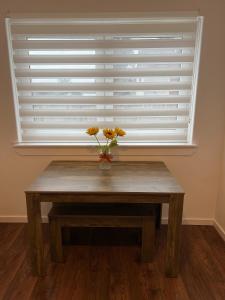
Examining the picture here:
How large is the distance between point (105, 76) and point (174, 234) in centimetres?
145

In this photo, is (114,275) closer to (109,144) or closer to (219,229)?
(109,144)

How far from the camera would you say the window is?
201 centimetres

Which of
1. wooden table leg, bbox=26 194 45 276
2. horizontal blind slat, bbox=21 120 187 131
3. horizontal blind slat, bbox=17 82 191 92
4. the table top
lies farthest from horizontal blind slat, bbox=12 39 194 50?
wooden table leg, bbox=26 194 45 276

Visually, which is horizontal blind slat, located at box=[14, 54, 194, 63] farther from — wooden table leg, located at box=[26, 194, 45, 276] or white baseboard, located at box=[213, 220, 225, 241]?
white baseboard, located at box=[213, 220, 225, 241]

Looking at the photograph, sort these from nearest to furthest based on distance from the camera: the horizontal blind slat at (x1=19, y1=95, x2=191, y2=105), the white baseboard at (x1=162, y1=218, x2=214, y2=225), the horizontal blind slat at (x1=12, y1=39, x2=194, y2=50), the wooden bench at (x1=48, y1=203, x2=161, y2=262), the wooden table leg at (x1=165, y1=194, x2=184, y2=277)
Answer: the wooden table leg at (x1=165, y1=194, x2=184, y2=277), the wooden bench at (x1=48, y1=203, x2=161, y2=262), the horizontal blind slat at (x1=12, y1=39, x2=194, y2=50), the horizontal blind slat at (x1=19, y1=95, x2=191, y2=105), the white baseboard at (x1=162, y1=218, x2=214, y2=225)

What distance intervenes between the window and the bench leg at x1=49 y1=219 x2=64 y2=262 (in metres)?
0.84

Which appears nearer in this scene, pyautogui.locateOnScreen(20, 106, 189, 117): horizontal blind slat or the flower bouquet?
the flower bouquet

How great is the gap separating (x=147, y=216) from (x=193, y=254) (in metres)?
0.61

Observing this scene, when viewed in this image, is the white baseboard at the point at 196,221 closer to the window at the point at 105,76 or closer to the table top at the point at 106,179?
the table top at the point at 106,179

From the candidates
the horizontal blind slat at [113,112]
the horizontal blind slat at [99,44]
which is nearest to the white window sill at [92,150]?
the horizontal blind slat at [113,112]

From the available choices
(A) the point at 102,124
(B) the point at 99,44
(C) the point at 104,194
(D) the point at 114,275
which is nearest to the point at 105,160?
(A) the point at 102,124

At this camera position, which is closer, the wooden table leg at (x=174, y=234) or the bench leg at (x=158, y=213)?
the wooden table leg at (x=174, y=234)

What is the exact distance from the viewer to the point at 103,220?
1.74 metres

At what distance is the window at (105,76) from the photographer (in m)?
2.01
